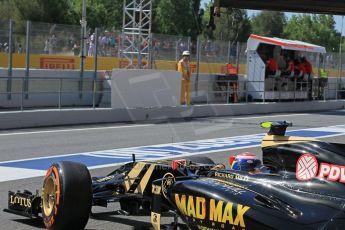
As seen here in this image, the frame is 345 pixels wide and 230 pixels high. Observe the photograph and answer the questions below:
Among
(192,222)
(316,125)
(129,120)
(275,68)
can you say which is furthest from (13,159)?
(275,68)

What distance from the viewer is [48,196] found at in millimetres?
5789

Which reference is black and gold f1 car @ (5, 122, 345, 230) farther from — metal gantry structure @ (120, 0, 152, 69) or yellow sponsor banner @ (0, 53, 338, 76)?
metal gantry structure @ (120, 0, 152, 69)

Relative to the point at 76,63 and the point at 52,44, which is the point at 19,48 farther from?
the point at 76,63

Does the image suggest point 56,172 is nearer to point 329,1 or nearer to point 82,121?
point 329,1

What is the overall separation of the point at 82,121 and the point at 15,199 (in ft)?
41.8

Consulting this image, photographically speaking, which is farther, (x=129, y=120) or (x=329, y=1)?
(x=129, y=120)

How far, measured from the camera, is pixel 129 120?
66.7ft

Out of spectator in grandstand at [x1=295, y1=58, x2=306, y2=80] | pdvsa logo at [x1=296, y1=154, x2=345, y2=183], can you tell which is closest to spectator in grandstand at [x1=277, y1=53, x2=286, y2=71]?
spectator in grandstand at [x1=295, y1=58, x2=306, y2=80]

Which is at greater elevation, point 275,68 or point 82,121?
point 275,68

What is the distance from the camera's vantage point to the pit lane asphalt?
6.59 metres

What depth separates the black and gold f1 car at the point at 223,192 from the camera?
4129 millimetres

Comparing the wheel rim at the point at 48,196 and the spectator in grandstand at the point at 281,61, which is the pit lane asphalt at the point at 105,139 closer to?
the wheel rim at the point at 48,196

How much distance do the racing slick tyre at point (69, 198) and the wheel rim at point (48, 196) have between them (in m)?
0.04

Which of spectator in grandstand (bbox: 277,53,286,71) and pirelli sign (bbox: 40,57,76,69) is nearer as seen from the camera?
pirelli sign (bbox: 40,57,76,69)
